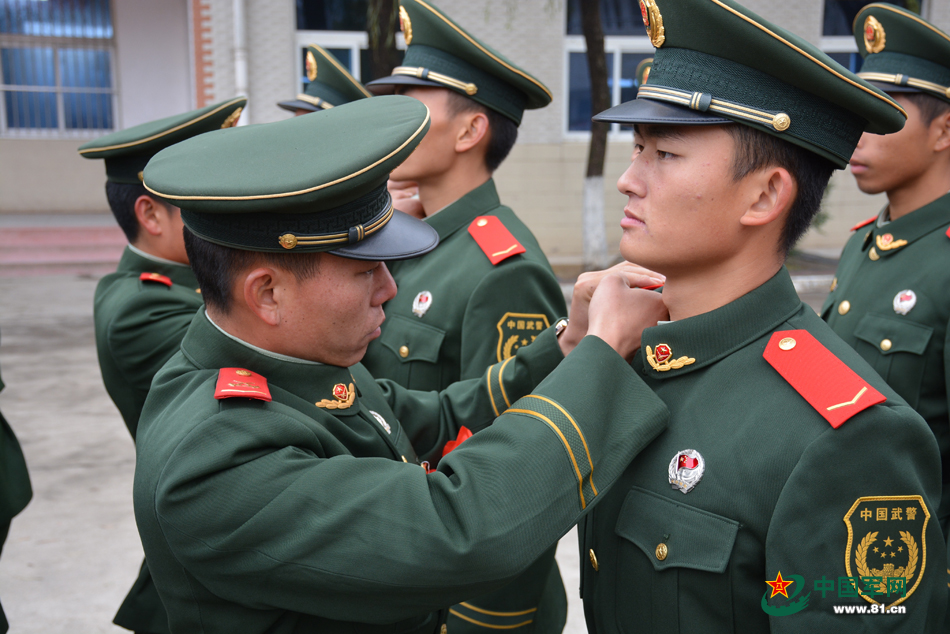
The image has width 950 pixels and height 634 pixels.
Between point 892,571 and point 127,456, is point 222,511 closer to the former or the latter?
point 892,571

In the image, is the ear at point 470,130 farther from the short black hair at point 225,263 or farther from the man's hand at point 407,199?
the short black hair at point 225,263

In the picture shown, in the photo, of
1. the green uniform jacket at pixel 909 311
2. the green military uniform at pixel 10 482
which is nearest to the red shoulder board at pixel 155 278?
the green military uniform at pixel 10 482

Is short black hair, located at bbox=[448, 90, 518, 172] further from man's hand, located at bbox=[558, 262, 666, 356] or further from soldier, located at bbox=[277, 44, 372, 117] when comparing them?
soldier, located at bbox=[277, 44, 372, 117]

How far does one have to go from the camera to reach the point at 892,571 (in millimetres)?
1300

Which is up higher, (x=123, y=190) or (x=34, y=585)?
(x=123, y=190)

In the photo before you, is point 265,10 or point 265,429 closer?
point 265,429

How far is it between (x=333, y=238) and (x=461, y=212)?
4.31 ft

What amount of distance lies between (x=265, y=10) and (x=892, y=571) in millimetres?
11370

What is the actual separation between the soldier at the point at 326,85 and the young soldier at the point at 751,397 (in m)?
2.91

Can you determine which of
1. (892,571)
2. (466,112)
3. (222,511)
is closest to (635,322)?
(892,571)

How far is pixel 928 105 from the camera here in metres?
2.53

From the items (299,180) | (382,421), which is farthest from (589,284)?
(299,180)

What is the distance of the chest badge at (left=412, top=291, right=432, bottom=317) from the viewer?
2518 millimetres

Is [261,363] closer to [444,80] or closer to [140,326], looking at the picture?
[140,326]
